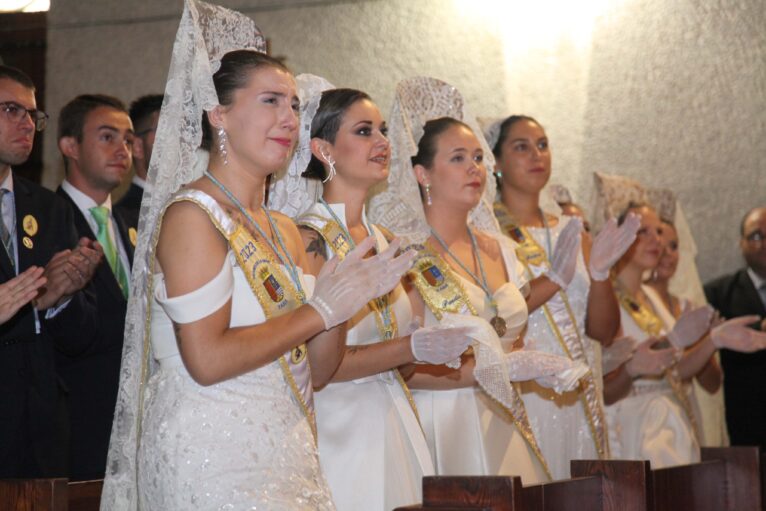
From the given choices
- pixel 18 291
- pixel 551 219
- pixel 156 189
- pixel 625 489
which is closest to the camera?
pixel 156 189

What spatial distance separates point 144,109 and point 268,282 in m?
2.09

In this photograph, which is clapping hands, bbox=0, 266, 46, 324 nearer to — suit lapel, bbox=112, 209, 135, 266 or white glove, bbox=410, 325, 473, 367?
suit lapel, bbox=112, 209, 135, 266

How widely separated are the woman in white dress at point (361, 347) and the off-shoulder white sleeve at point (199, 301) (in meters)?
0.68

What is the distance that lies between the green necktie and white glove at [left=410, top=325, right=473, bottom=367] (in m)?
1.11

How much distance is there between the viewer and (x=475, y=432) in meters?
3.56

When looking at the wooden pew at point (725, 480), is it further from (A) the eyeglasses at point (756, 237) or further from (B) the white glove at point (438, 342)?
(A) the eyeglasses at point (756, 237)

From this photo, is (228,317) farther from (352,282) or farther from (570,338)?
(570,338)

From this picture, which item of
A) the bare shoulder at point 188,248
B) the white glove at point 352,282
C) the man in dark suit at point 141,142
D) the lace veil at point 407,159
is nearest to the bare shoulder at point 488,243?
the lace veil at point 407,159

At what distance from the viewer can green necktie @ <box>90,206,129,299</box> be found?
12.2ft

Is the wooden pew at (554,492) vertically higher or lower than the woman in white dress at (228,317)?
lower

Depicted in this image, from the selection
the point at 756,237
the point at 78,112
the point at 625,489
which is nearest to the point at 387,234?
the point at 625,489

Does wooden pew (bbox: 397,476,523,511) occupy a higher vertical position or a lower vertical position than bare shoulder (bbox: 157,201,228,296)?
lower

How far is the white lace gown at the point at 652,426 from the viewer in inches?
187

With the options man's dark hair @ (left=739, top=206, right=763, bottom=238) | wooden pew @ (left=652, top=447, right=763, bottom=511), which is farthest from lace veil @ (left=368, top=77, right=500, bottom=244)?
man's dark hair @ (left=739, top=206, right=763, bottom=238)
